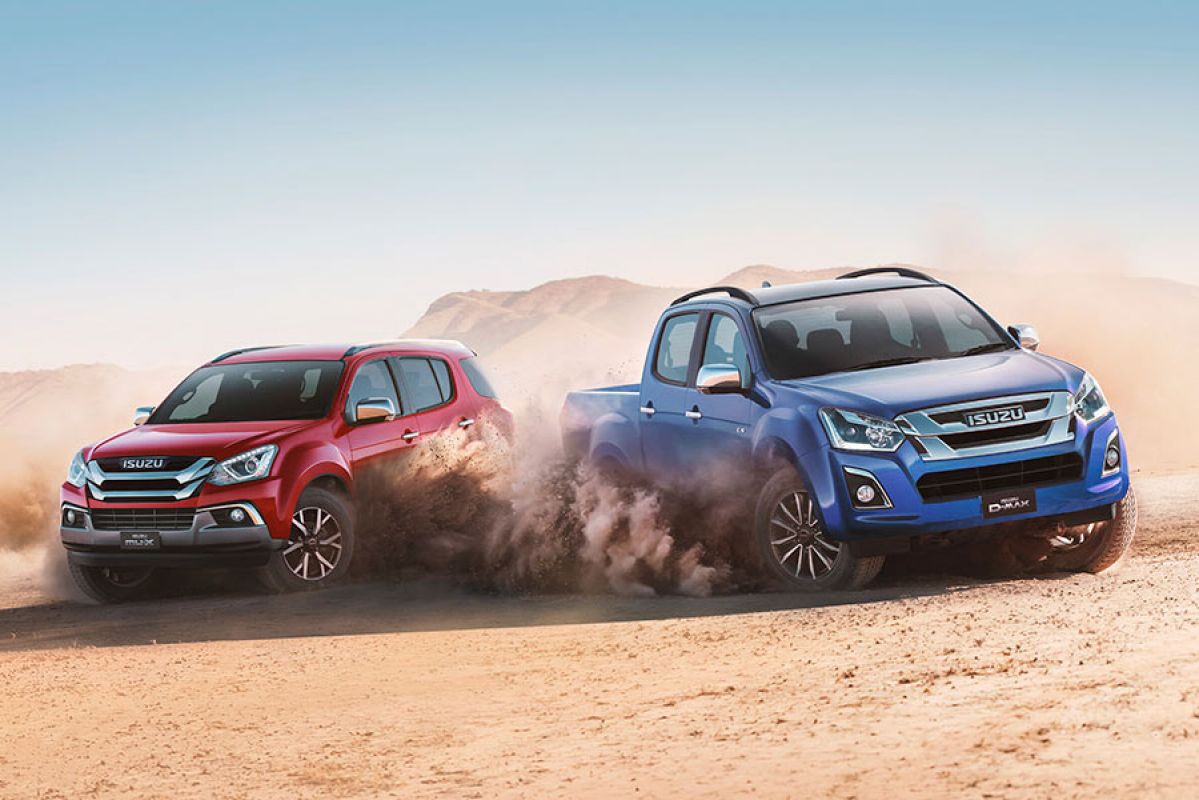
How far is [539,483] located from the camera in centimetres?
1362

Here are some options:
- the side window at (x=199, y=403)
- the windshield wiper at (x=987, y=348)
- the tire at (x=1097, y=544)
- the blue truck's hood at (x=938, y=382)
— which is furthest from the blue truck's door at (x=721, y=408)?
the side window at (x=199, y=403)

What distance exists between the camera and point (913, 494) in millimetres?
9898

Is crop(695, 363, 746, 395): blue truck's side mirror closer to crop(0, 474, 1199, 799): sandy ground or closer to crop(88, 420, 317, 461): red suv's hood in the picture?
crop(0, 474, 1199, 799): sandy ground

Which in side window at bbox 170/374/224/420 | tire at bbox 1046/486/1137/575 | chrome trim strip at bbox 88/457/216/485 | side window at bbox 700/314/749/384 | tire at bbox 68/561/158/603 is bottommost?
tire at bbox 68/561/158/603

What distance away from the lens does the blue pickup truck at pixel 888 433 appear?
392 inches

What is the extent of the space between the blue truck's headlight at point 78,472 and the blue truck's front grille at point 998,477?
715cm

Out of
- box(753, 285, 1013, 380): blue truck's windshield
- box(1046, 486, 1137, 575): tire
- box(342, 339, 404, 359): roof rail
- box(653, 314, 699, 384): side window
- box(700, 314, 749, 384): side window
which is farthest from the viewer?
box(342, 339, 404, 359): roof rail

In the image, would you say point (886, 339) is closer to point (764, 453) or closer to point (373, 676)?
point (764, 453)

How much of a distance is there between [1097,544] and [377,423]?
244 inches

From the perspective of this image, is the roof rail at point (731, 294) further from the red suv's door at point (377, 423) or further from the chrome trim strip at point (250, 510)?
the chrome trim strip at point (250, 510)

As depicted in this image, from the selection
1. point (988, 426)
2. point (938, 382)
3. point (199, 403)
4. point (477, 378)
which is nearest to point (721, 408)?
point (938, 382)

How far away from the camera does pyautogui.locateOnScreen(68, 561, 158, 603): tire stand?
44.9 ft

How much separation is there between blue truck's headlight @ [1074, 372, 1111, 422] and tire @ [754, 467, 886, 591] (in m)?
1.61

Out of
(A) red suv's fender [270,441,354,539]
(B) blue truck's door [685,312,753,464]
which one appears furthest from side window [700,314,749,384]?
(A) red suv's fender [270,441,354,539]
